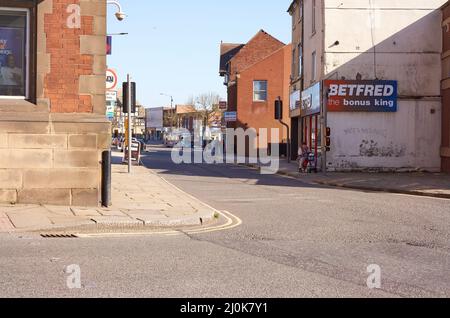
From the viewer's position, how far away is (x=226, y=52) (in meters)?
71.4

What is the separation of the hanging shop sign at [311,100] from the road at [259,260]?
16.4m

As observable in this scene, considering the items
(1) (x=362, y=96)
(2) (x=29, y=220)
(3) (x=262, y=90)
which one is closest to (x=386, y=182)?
(1) (x=362, y=96)

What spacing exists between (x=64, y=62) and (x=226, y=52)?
60.2 m

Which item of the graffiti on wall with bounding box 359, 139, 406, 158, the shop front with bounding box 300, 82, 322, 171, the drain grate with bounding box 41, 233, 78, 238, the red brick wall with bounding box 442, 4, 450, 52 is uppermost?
the red brick wall with bounding box 442, 4, 450, 52

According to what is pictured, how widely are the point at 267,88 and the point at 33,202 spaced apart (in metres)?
39.6

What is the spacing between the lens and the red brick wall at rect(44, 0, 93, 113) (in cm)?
1224

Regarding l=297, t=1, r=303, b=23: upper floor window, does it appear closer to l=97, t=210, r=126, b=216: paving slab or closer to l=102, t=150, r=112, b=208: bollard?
l=102, t=150, r=112, b=208: bollard

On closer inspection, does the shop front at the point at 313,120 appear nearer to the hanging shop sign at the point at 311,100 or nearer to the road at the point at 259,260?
the hanging shop sign at the point at 311,100

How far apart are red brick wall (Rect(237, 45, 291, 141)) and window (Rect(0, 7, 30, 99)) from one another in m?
37.9

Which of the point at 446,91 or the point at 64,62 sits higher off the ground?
the point at 446,91

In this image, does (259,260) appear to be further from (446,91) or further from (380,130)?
(446,91)

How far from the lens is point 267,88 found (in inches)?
1986

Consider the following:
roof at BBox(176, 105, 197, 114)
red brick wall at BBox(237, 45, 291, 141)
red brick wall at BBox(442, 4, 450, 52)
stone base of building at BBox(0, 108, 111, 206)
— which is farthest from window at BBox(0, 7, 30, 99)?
roof at BBox(176, 105, 197, 114)

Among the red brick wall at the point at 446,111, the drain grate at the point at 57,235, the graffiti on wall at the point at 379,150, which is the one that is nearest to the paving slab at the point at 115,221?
the drain grate at the point at 57,235
